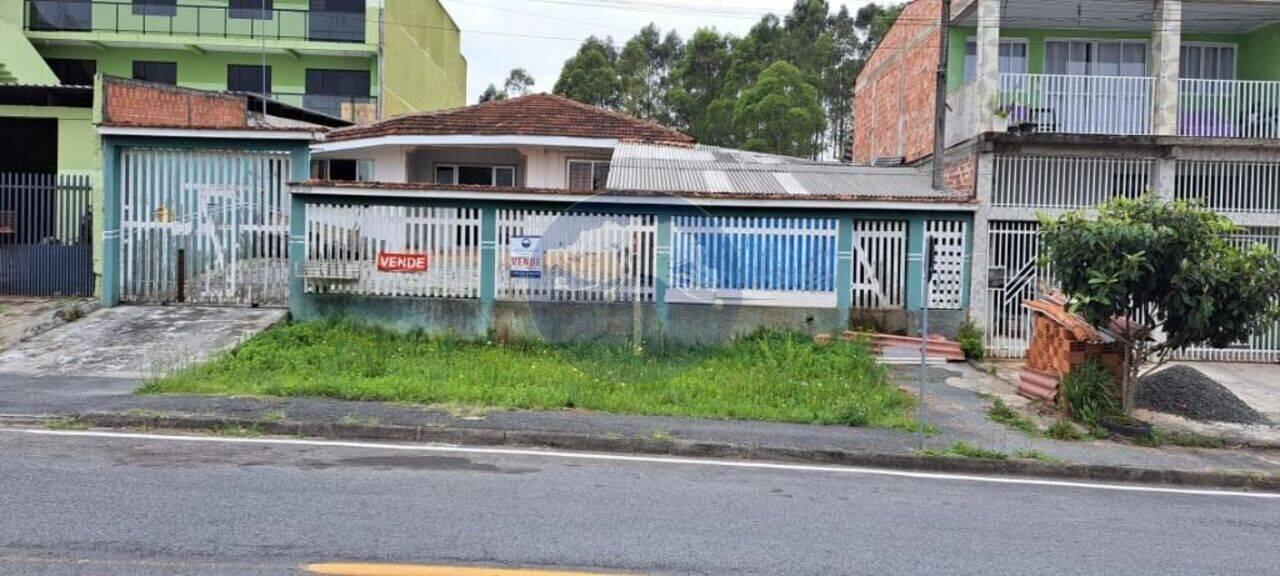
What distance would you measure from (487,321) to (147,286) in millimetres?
5526

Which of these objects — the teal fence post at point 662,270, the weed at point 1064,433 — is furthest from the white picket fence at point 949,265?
the weed at point 1064,433

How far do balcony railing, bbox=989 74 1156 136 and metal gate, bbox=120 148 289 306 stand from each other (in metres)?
12.2

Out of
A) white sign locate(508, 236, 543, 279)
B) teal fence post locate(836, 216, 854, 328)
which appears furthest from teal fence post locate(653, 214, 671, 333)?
teal fence post locate(836, 216, 854, 328)

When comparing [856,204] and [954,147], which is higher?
[954,147]

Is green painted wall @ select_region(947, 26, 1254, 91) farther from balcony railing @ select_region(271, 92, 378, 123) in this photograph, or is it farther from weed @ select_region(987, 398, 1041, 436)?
balcony railing @ select_region(271, 92, 378, 123)

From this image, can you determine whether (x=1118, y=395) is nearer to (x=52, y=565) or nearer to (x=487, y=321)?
(x=487, y=321)

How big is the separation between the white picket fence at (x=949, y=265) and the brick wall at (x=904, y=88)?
4531 millimetres

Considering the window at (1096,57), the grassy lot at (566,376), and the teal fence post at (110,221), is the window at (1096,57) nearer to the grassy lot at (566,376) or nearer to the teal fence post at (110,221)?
the grassy lot at (566,376)

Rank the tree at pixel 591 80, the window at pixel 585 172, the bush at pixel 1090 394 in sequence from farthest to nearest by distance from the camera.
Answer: the tree at pixel 591 80 < the window at pixel 585 172 < the bush at pixel 1090 394

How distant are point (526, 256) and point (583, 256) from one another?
847mm

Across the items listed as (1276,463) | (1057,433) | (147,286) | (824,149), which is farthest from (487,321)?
(824,149)

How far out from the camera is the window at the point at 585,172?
22.2 meters

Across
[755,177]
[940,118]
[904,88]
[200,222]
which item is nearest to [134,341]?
[200,222]

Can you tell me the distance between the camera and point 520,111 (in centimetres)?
2233
